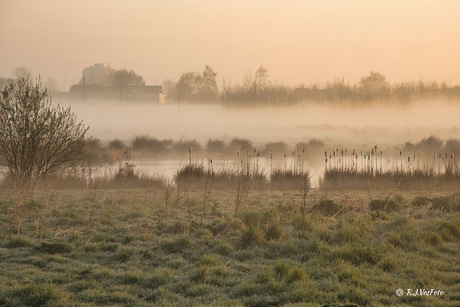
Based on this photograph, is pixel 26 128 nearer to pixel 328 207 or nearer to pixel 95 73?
pixel 328 207

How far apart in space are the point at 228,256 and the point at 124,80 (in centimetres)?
5921

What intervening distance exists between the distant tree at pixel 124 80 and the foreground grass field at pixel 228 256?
178 ft

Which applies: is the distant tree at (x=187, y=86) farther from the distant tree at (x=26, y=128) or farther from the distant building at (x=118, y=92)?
the distant tree at (x=26, y=128)

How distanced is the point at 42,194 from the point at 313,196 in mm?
7026

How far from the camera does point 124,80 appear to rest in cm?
6250

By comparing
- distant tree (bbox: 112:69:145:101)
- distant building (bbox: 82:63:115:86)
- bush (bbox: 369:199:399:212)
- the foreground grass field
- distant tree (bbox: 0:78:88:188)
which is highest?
distant building (bbox: 82:63:115:86)

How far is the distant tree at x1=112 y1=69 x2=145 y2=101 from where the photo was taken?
201 feet

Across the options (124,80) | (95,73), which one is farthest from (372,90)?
(95,73)

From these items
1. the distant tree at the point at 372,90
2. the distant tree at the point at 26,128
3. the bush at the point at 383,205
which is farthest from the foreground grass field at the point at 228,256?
the distant tree at the point at 372,90

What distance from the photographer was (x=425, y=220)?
8141mm

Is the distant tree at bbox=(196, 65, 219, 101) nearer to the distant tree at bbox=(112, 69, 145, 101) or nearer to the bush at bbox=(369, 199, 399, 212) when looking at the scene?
the distant tree at bbox=(112, 69, 145, 101)

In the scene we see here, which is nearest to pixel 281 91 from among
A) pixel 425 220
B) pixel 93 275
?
pixel 425 220

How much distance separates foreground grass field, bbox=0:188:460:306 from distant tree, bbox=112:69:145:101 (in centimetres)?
5439

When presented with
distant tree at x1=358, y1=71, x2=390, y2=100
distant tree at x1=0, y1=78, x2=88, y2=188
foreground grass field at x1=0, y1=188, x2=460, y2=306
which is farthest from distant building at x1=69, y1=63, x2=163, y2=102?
foreground grass field at x1=0, y1=188, x2=460, y2=306
